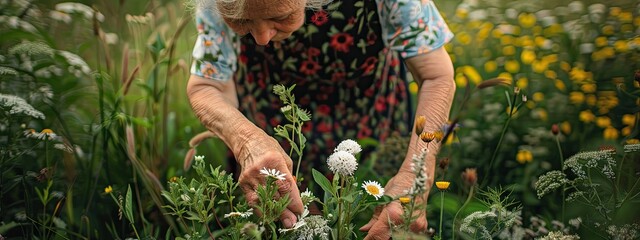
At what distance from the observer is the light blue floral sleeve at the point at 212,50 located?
1661mm

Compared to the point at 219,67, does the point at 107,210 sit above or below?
below

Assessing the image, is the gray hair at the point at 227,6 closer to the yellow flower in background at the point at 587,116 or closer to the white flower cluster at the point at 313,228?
the white flower cluster at the point at 313,228

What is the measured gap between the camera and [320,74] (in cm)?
193

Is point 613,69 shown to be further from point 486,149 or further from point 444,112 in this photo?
Result: point 444,112

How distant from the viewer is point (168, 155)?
2.46m

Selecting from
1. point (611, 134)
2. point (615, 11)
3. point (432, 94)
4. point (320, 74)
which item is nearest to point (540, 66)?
point (615, 11)

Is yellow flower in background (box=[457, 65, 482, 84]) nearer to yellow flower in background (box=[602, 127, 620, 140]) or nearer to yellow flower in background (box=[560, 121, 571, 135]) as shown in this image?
yellow flower in background (box=[560, 121, 571, 135])

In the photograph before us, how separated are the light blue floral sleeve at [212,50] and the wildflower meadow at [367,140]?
7 cm

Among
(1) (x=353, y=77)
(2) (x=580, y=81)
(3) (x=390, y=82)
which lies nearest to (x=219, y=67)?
(1) (x=353, y=77)

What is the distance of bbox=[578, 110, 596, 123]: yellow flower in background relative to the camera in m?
2.14

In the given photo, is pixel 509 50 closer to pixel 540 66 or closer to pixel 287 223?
pixel 540 66

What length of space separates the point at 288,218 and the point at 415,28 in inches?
21.8

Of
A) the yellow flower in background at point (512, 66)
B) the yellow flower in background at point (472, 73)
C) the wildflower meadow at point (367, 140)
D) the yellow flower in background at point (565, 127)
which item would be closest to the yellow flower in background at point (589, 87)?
the wildflower meadow at point (367, 140)

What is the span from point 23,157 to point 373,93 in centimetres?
96
